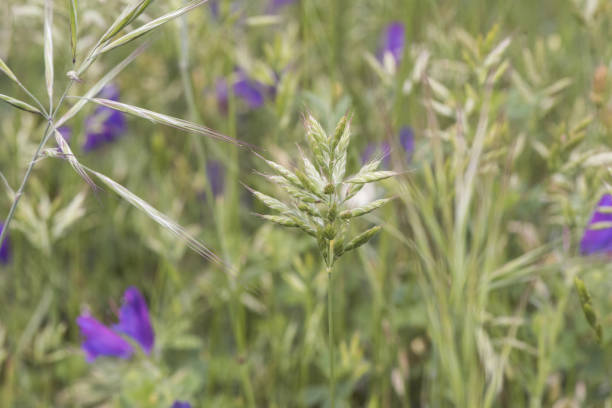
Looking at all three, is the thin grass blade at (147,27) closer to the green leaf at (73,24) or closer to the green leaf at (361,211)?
the green leaf at (73,24)

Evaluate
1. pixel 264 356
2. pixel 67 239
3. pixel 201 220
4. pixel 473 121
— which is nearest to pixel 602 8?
pixel 473 121

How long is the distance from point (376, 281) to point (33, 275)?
832mm

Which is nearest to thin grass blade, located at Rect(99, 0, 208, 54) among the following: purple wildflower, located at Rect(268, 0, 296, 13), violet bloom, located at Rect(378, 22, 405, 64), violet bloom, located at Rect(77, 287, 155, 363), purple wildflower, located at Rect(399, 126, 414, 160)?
violet bloom, located at Rect(77, 287, 155, 363)

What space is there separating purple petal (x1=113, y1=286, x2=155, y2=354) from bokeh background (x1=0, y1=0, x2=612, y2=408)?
27 millimetres

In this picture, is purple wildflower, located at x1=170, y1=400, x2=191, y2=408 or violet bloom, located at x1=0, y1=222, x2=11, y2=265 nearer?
purple wildflower, located at x1=170, y1=400, x2=191, y2=408

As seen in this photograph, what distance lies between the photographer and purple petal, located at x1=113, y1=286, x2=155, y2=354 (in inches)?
47.2

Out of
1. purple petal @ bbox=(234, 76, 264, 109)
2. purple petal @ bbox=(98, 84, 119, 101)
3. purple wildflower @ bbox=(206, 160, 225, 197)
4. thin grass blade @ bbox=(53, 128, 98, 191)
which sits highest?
purple petal @ bbox=(234, 76, 264, 109)

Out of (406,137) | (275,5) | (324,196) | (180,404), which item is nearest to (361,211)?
(324,196)

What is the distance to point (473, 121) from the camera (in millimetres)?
1116

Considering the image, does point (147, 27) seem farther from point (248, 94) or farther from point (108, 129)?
point (248, 94)

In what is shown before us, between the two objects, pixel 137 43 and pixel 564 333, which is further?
pixel 137 43

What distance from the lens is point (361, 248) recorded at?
1.21 meters

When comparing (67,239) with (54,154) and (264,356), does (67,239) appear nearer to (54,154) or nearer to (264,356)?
(264,356)

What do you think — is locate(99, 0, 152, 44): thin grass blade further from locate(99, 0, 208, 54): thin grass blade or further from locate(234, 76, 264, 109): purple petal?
locate(234, 76, 264, 109): purple petal
